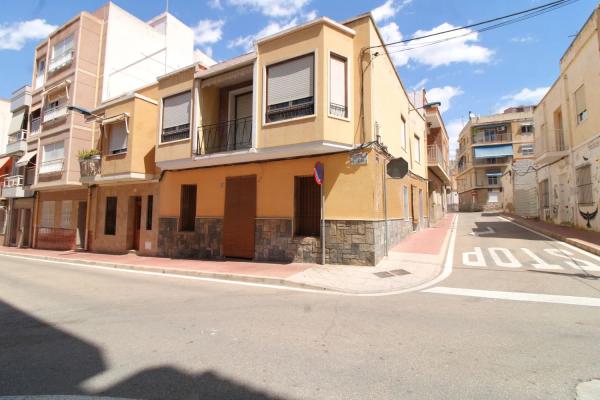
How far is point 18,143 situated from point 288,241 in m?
23.2

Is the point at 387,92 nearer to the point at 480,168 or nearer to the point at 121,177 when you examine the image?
the point at 121,177

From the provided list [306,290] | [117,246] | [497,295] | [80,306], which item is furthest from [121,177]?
[497,295]

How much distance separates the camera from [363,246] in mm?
9117

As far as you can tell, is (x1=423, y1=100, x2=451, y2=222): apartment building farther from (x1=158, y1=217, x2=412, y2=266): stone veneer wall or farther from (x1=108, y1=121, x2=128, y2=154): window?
(x1=108, y1=121, x2=128, y2=154): window

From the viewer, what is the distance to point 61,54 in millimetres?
19062

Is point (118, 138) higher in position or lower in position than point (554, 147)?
lower

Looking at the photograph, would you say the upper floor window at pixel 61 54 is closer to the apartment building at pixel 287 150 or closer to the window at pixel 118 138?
the window at pixel 118 138

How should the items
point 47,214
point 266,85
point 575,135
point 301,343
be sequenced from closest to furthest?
point 301,343
point 266,85
point 575,135
point 47,214

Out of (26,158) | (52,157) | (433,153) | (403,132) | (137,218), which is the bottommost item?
(137,218)

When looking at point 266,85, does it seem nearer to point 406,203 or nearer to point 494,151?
point 406,203

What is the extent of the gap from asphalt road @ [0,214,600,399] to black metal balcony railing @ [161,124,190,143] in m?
6.98

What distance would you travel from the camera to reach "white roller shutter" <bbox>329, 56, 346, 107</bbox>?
9.43 metres

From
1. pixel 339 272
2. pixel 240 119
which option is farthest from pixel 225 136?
pixel 339 272

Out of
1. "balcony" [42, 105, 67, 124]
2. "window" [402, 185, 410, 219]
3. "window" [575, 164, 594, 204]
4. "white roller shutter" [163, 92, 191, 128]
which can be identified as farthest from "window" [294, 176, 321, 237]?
"balcony" [42, 105, 67, 124]
